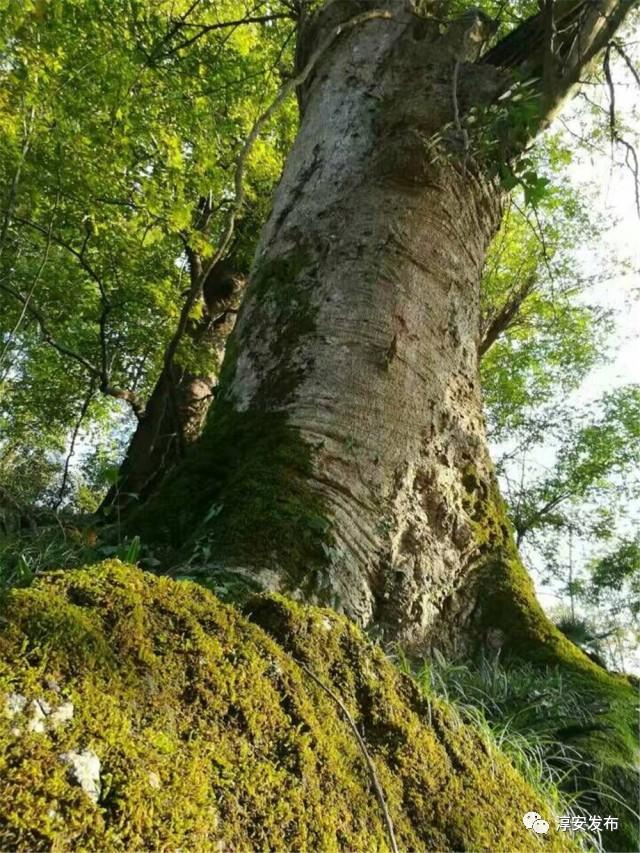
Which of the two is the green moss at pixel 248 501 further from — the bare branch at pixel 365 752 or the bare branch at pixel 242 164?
the bare branch at pixel 365 752

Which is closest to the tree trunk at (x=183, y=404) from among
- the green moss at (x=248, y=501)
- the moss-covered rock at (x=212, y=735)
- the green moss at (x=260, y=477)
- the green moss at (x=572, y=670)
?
the green moss at (x=260, y=477)

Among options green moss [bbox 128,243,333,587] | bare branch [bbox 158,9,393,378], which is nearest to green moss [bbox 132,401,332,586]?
green moss [bbox 128,243,333,587]

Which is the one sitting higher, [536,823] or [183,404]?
[183,404]

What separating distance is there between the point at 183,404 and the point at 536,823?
19.7 feet

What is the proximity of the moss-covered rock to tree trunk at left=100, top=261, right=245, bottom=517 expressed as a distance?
2571 mm

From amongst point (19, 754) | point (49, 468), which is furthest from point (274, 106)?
point (49, 468)

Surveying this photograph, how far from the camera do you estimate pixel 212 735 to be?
105 centimetres

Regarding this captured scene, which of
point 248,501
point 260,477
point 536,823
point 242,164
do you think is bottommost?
point 536,823

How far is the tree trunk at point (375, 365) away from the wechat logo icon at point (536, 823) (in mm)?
889

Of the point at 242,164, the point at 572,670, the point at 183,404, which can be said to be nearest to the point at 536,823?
the point at 572,670

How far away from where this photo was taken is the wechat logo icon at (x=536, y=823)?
1481 millimetres

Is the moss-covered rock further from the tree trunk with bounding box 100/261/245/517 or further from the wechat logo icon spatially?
the tree trunk with bounding box 100/261/245/517

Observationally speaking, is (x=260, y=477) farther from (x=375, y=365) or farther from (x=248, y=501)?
(x=375, y=365)

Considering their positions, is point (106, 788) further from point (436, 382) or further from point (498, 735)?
point (436, 382)
